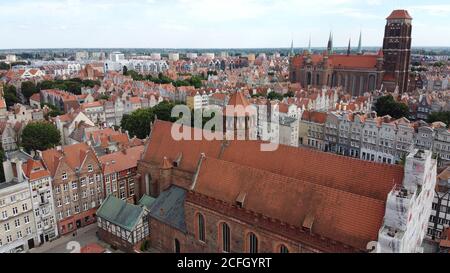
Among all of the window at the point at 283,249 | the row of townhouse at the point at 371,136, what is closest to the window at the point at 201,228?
the window at the point at 283,249

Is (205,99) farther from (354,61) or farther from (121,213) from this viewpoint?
(121,213)

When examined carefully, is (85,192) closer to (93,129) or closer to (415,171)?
(93,129)

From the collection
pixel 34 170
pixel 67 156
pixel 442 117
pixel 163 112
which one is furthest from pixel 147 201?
pixel 442 117

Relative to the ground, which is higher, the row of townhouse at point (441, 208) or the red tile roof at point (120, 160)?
the red tile roof at point (120, 160)

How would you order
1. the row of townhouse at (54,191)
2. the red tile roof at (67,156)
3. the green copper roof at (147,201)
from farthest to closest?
the red tile roof at (67,156) < the green copper roof at (147,201) < the row of townhouse at (54,191)

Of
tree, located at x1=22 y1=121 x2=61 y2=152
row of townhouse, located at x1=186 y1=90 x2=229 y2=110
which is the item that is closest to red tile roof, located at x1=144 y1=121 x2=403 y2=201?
tree, located at x1=22 y1=121 x2=61 y2=152

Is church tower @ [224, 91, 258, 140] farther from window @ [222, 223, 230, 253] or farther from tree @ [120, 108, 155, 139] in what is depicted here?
tree @ [120, 108, 155, 139]

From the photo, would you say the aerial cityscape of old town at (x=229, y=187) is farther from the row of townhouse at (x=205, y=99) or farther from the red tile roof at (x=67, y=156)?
the row of townhouse at (x=205, y=99)
